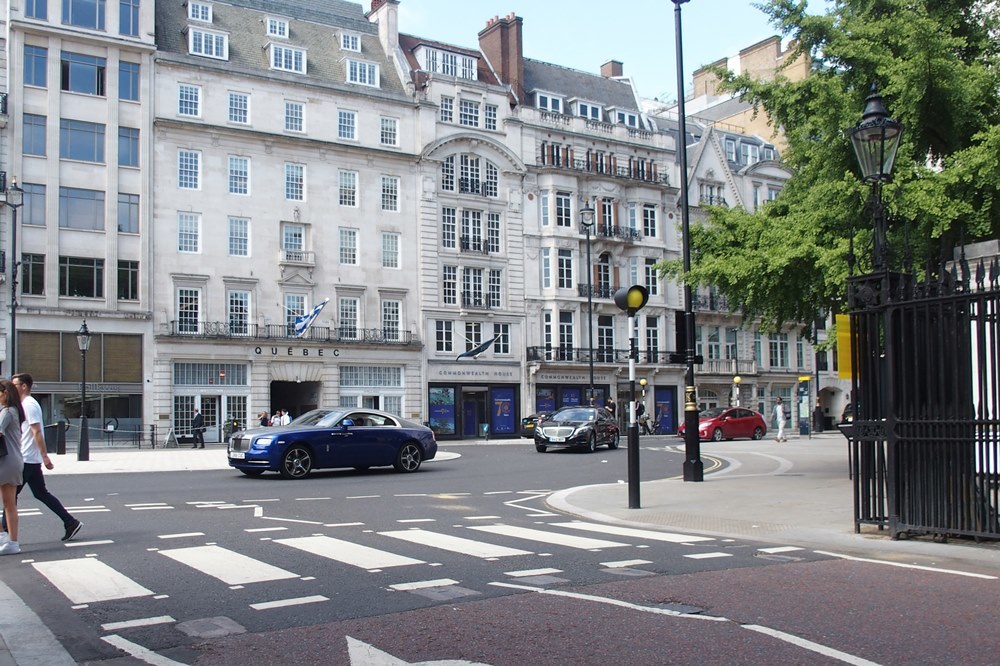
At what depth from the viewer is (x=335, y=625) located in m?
6.32

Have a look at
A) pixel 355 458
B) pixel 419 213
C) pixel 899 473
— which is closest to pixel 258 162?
pixel 419 213

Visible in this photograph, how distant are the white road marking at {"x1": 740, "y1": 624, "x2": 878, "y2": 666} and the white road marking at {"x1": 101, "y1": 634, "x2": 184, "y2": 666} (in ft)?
11.5

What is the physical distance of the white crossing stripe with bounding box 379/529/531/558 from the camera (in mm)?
9422

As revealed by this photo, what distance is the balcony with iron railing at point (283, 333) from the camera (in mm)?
44469

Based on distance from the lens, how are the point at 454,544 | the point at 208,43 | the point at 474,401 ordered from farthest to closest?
the point at 474,401
the point at 208,43
the point at 454,544

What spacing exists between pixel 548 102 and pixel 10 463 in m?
51.7

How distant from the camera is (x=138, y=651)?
5.82 meters

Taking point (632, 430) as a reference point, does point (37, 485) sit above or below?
below

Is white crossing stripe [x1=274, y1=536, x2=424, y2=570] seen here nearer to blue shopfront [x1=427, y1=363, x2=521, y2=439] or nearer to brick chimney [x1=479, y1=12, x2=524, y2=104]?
blue shopfront [x1=427, y1=363, x2=521, y2=439]

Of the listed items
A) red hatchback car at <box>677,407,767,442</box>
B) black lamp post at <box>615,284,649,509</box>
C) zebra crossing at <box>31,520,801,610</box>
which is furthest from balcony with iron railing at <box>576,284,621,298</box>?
zebra crossing at <box>31,520,801,610</box>

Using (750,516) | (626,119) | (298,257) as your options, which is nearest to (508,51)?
(626,119)

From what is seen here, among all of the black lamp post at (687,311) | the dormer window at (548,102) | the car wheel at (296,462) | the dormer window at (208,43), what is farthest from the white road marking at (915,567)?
the dormer window at (548,102)

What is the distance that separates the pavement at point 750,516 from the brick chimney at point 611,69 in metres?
47.8

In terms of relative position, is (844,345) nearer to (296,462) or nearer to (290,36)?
(296,462)
